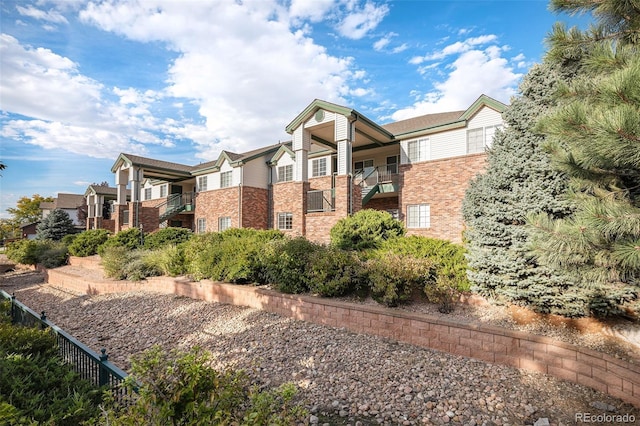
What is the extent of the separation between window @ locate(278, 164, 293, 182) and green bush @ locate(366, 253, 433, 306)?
14813 mm

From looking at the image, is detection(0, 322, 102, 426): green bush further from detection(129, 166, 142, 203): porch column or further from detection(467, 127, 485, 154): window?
detection(129, 166, 142, 203): porch column

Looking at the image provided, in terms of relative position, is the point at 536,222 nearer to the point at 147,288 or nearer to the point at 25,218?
the point at 147,288

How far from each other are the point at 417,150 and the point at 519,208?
35.0ft

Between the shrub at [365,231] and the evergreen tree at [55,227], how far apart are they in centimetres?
3180

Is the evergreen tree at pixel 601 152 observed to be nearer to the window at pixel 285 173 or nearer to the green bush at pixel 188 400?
the green bush at pixel 188 400

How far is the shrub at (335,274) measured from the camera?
7.11 m

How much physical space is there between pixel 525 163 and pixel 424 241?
300 cm

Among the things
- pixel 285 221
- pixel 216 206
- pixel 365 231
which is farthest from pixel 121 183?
pixel 365 231

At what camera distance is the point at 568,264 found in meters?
4.54

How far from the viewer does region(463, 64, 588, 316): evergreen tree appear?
5547 mm

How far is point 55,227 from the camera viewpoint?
1203 inches

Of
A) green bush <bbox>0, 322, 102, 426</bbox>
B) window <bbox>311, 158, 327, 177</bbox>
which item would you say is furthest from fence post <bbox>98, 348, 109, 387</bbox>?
window <bbox>311, 158, 327, 177</bbox>

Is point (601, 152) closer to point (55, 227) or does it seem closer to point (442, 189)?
point (442, 189)

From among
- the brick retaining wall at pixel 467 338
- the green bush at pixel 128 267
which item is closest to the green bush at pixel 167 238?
the green bush at pixel 128 267
